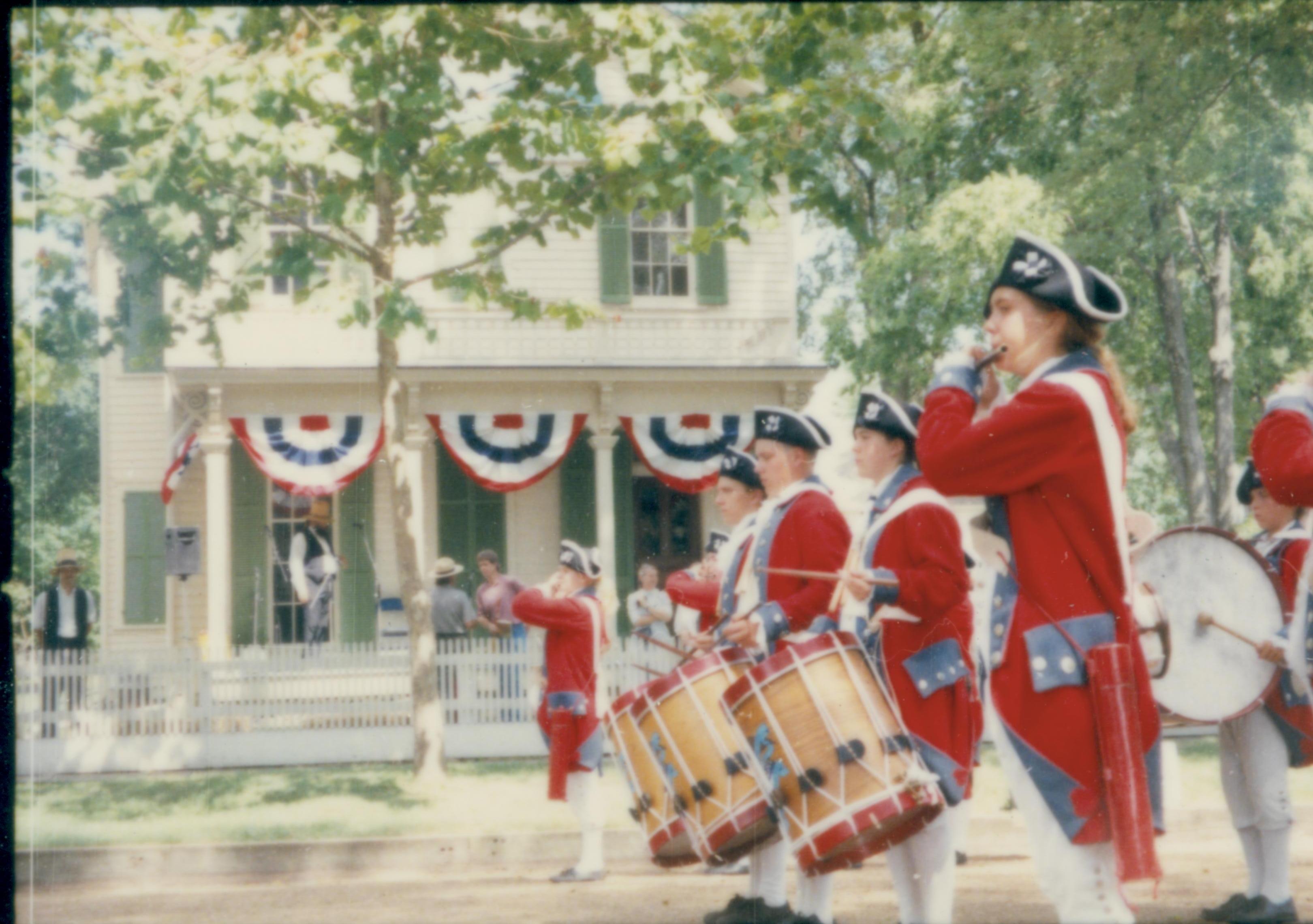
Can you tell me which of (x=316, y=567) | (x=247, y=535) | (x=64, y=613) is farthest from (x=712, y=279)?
(x=64, y=613)

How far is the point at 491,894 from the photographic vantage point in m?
7.76

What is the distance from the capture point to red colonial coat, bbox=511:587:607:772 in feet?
27.0

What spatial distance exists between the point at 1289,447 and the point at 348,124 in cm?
606

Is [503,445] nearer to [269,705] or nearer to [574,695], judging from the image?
[269,705]

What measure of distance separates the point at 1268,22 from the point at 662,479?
8.80 meters

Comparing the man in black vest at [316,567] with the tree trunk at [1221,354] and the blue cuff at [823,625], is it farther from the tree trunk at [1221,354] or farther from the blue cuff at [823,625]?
the blue cuff at [823,625]

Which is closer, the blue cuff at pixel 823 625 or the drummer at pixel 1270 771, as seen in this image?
the blue cuff at pixel 823 625

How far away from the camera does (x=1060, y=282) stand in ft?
13.0

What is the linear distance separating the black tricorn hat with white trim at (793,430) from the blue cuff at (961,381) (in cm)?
221

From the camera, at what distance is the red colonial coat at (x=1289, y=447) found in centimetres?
525

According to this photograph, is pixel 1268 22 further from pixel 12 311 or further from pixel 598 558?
pixel 12 311

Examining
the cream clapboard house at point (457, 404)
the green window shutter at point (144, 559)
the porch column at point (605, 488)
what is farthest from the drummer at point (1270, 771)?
the green window shutter at point (144, 559)

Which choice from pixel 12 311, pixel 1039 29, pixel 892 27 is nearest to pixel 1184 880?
pixel 892 27

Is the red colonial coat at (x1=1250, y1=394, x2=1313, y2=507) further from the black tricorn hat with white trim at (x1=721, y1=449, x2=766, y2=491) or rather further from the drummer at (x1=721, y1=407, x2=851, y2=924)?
the black tricorn hat with white trim at (x1=721, y1=449, x2=766, y2=491)
